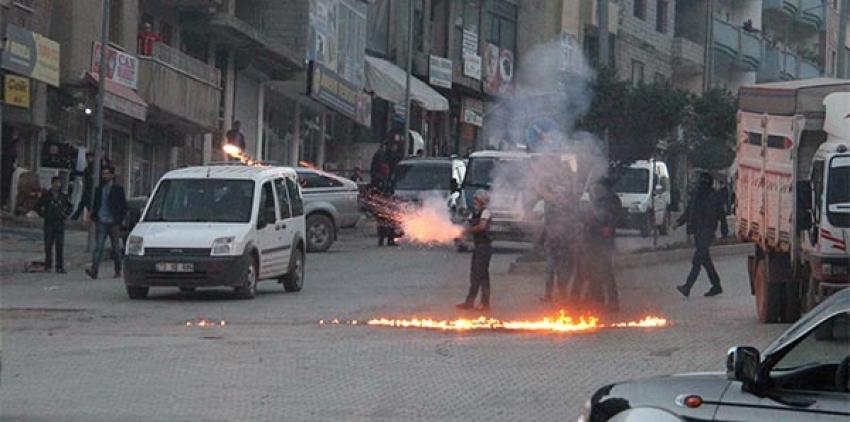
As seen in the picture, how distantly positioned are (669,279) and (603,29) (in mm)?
7880

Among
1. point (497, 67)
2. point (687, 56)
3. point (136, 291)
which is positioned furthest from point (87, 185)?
point (687, 56)

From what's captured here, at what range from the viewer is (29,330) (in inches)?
692

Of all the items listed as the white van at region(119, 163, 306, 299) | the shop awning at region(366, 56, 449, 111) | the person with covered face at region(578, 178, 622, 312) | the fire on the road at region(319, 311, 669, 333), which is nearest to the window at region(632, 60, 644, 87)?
the shop awning at region(366, 56, 449, 111)

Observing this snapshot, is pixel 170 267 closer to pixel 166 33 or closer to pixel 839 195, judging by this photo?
pixel 839 195

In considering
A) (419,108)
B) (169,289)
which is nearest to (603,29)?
(169,289)

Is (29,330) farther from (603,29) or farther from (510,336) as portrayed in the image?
(603,29)

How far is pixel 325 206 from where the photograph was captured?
32062 millimetres

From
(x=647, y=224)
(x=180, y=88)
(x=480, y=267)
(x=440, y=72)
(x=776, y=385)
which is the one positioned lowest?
(x=480, y=267)

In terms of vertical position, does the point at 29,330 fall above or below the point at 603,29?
below

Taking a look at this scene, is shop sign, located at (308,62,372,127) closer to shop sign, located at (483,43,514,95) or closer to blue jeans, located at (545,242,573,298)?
shop sign, located at (483,43,514,95)

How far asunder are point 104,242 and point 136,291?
137 inches

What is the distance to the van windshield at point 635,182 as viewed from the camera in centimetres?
4034

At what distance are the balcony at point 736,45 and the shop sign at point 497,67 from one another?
24.6 feet

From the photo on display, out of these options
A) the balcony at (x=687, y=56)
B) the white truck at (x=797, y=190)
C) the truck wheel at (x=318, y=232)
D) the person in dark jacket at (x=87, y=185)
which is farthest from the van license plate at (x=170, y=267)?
the balcony at (x=687, y=56)
